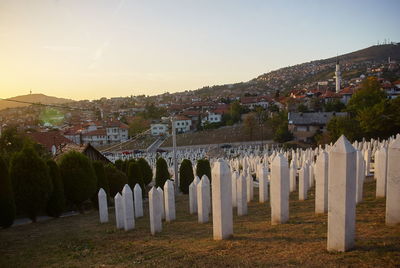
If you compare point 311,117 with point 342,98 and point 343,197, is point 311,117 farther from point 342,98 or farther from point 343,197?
point 343,197

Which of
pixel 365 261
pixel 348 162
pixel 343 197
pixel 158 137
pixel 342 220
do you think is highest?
pixel 348 162

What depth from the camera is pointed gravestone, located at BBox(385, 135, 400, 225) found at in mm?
5431

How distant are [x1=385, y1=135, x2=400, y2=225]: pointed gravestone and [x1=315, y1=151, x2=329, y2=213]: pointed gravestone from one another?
2038 millimetres

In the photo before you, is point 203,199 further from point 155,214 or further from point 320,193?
point 320,193

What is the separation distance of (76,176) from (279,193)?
8.15 metres

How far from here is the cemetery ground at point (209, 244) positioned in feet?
15.2

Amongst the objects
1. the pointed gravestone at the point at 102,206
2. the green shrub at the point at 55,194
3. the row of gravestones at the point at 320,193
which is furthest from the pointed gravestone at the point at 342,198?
the green shrub at the point at 55,194

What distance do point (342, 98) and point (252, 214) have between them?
5750 cm

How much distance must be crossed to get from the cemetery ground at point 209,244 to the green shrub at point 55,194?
134cm

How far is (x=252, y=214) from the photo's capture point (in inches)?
353

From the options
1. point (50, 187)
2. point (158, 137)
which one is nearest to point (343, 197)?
point (50, 187)

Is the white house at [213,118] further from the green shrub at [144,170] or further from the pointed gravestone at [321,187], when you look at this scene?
the pointed gravestone at [321,187]

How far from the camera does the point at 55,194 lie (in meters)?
11.5

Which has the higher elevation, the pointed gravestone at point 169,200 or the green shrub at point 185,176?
the pointed gravestone at point 169,200
